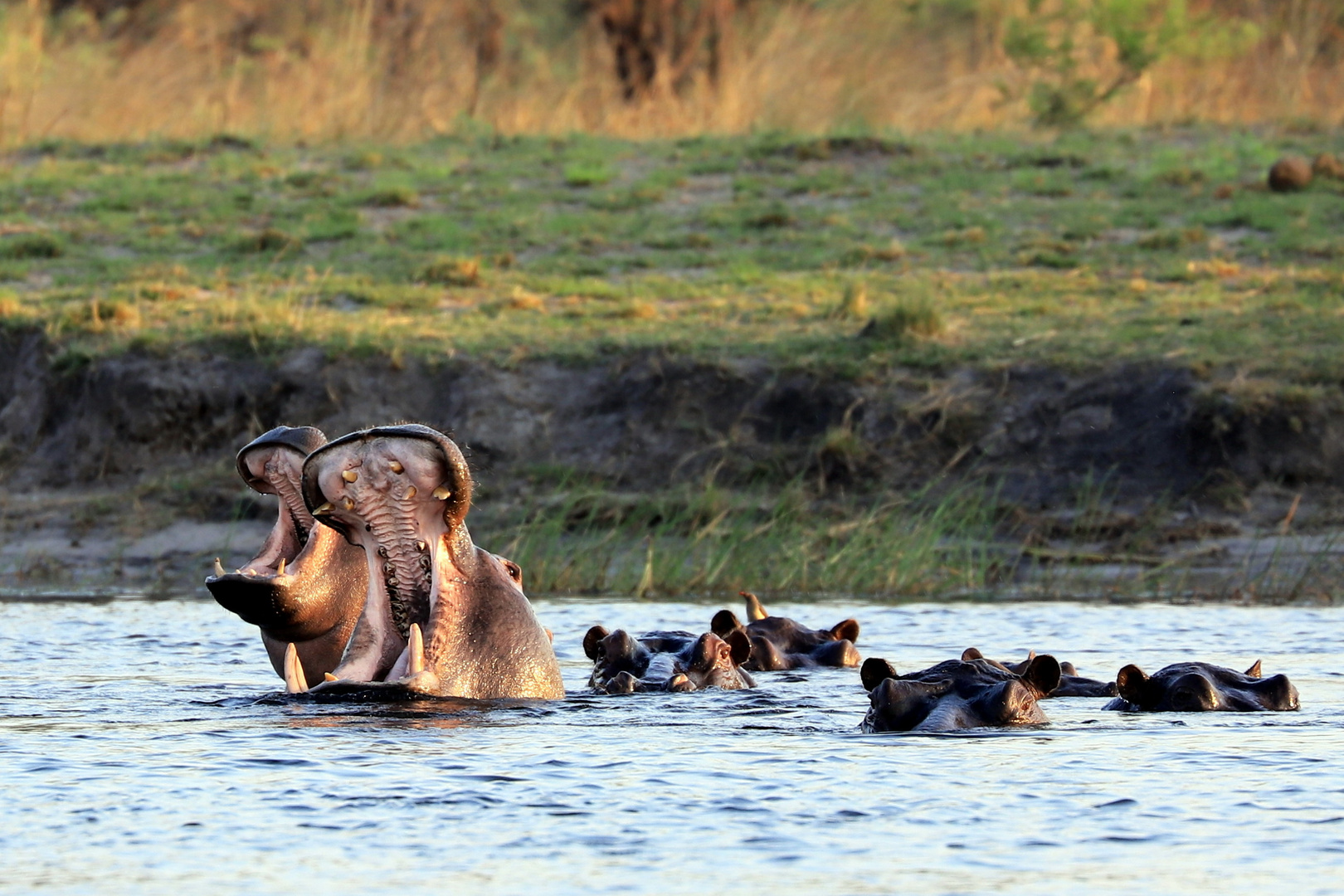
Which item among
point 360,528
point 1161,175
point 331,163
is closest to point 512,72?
point 331,163

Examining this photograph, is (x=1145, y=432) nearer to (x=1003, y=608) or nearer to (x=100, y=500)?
(x=1003, y=608)

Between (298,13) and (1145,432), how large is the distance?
58.1 feet

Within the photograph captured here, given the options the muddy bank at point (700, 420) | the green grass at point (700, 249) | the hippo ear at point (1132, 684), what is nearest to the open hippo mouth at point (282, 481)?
the hippo ear at point (1132, 684)

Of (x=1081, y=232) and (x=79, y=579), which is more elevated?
(x=1081, y=232)

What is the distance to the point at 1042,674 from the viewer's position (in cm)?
446

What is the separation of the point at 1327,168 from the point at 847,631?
896cm

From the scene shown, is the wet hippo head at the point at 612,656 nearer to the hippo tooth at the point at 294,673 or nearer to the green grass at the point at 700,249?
the hippo tooth at the point at 294,673

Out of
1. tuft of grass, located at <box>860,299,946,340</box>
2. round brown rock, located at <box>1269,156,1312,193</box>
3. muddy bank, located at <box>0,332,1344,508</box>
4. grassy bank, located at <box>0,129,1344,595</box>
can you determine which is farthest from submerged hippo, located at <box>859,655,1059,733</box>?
round brown rock, located at <box>1269,156,1312,193</box>

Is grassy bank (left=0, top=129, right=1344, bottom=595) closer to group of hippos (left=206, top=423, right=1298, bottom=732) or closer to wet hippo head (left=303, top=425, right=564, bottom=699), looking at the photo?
group of hippos (left=206, top=423, right=1298, bottom=732)

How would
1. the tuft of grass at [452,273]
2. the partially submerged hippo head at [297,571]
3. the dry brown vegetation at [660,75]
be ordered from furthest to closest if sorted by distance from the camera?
1. the dry brown vegetation at [660,75]
2. the tuft of grass at [452,273]
3. the partially submerged hippo head at [297,571]

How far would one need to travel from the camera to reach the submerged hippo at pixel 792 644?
5.61 m

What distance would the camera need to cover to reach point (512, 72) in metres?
22.3

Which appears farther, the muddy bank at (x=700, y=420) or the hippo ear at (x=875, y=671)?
the muddy bank at (x=700, y=420)

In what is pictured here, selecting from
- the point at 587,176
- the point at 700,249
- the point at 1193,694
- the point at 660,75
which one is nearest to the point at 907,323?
the point at 700,249
